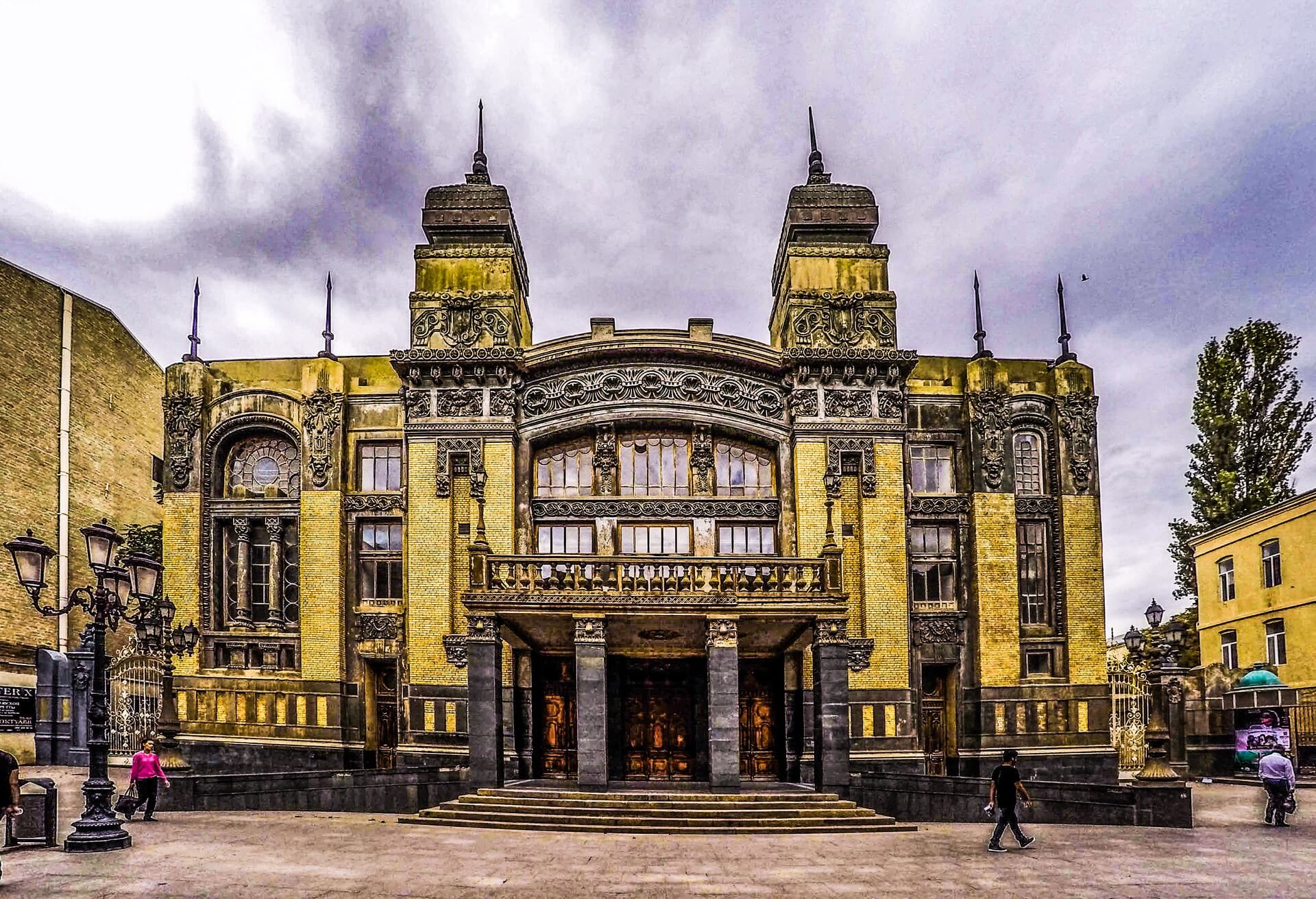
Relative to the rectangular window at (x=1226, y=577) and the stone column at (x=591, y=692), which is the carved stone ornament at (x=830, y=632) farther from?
the rectangular window at (x=1226, y=577)

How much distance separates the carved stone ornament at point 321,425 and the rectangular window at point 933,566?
1426 centimetres

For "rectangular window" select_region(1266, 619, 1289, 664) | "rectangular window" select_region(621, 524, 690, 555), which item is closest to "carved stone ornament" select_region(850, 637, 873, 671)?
"rectangular window" select_region(621, 524, 690, 555)

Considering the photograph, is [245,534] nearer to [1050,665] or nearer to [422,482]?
[422,482]

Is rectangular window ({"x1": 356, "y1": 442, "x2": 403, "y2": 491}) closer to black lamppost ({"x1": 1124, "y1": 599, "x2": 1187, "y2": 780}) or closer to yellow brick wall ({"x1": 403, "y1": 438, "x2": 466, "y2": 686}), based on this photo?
yellow brick wall ({"x1": 403, "y1": 438, "x2": 466, "y2": 686})

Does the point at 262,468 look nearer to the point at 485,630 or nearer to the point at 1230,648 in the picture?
the point at 485,630

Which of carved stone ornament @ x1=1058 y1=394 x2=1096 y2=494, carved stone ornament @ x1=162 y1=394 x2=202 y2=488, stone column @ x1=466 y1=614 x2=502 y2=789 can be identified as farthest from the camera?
carved stone ornament @ x1=1058 y1=394 x2=1096 y2=494

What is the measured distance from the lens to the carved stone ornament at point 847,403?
26.9 m

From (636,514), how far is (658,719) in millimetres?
4778

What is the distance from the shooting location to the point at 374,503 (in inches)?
1068

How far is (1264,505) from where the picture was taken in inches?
1492

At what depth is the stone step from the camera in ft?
64.0

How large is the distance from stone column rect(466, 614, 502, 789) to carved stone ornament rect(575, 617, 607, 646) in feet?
5.21

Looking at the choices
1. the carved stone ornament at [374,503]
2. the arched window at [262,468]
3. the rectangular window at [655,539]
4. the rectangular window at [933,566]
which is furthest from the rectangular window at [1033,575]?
the arched window at [262,468]

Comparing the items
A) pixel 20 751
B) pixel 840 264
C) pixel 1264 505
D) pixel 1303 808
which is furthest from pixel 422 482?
pixel 1264 505
